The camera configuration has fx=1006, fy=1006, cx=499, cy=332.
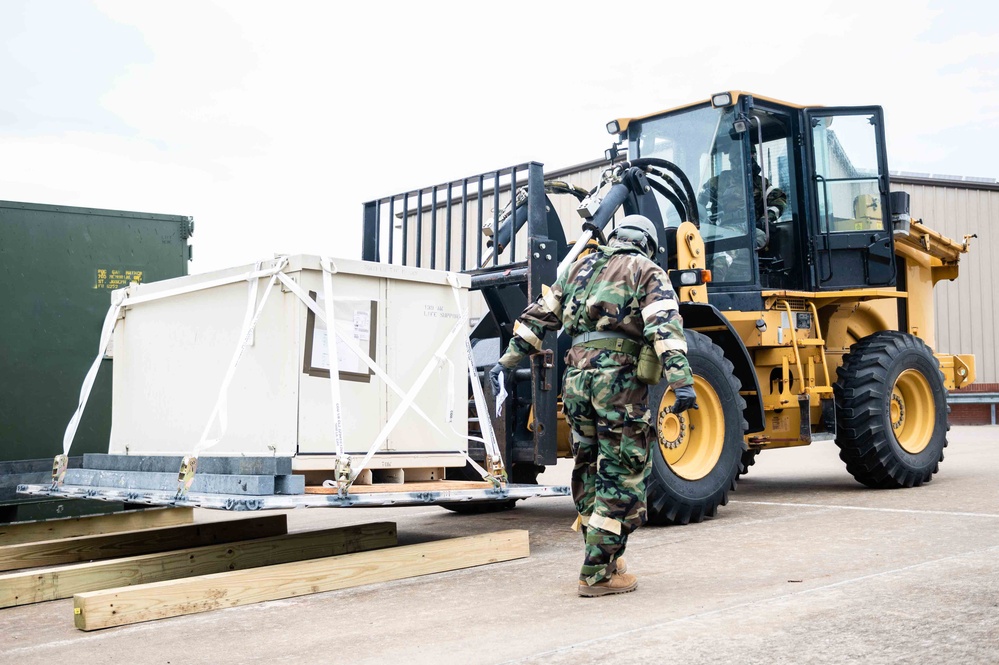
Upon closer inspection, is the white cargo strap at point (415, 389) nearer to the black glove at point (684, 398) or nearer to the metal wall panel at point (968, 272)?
the black glove at point (684, 398)

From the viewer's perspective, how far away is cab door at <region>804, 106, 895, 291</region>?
9164 mm

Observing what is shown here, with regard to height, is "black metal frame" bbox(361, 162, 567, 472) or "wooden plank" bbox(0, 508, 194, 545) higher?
"black metal frame" bbox(361, 162, 567, 472)

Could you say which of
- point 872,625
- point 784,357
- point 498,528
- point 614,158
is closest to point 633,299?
point 872,625

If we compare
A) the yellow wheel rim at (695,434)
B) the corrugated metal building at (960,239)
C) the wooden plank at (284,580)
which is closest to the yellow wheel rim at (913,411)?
the yellow wheel rim at (695,434)

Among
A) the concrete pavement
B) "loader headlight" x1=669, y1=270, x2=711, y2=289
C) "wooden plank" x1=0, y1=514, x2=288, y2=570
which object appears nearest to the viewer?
the concrete pavement

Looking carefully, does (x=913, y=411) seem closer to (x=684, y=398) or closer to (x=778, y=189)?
(x=778, y=189)

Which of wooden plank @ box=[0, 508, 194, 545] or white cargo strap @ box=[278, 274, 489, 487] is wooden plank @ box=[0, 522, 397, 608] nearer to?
white cargo strap @ box=[278, 274, 489, 487]

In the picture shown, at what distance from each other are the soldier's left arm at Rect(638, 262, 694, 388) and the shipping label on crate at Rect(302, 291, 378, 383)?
1623 mm

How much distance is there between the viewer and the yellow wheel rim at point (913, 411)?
9297 mm

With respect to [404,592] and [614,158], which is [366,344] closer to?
[404,592]

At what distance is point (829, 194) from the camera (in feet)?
30.3

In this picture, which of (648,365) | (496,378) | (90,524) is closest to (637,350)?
(648,365)

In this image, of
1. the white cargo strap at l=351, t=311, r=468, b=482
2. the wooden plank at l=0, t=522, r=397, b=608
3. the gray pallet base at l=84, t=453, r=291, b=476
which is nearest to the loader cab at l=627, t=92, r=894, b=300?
the white cargo strap at l=351, t=311, r=468, b=482

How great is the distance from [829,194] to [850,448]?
7.61ft
